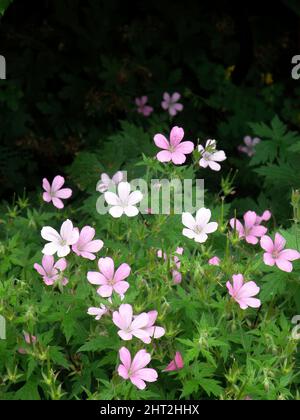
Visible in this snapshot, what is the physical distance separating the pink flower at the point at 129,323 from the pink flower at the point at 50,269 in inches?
12.9

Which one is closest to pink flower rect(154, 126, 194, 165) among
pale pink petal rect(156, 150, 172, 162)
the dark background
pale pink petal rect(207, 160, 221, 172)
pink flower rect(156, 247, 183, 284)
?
pale pink petal rect(156, 150, 172, 162)

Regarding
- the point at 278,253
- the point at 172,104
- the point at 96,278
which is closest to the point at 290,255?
the point at 278,253

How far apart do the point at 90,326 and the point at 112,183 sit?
0.69 meters

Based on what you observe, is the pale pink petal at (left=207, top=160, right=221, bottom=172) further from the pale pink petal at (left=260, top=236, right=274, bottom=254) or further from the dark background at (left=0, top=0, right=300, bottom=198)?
the dark background at (left=0, top=0, right=300, bottom=198)

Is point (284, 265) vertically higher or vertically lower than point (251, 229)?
higher

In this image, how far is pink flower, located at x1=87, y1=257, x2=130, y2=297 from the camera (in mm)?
2107

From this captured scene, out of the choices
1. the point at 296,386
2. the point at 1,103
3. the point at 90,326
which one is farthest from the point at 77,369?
the point at 1,103

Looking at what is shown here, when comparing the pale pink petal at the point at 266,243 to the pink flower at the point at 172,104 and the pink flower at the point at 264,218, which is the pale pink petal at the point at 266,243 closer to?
the pink flower at the point at 264,218

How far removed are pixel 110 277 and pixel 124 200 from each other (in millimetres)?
315

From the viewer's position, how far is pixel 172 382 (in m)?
2.20

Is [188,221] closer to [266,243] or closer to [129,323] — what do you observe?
[266,243]

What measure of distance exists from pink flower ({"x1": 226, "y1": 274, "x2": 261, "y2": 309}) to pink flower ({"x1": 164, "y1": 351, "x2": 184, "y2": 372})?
0.22 m

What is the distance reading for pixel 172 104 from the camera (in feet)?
14.6
